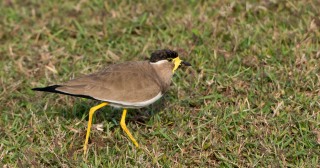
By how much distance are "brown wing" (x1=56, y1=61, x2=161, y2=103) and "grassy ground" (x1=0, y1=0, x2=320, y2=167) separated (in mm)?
428

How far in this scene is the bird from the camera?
5242mm

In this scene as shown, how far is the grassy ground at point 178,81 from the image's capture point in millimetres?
5234

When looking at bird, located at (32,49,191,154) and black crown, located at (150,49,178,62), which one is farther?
black crown, located at (150,49,178,62)

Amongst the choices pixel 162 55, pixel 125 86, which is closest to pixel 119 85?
pixel 125 86

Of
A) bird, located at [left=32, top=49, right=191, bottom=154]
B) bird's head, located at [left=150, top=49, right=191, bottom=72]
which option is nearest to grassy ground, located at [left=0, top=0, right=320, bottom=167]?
bird, located at [left=32, top=49, right=191, bottom=154]

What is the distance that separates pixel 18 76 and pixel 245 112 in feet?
8.52

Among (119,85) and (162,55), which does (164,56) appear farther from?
(119,85)

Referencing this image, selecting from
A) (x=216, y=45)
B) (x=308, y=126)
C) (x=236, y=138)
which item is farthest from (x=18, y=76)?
(x=308, y=126)

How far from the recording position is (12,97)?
630 centimetres

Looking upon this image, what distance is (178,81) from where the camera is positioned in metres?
6.42

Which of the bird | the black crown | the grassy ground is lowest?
the grassy ground

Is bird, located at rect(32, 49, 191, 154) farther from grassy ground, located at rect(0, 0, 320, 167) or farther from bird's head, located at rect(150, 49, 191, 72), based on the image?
grassy ground, located at rect(0, 0, 320, 167)

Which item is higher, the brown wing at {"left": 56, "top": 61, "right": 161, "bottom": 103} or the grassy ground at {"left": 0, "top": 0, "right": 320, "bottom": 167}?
the brown wing at {"left": 56, "top": 61, "right": 161, "bottom": 103}

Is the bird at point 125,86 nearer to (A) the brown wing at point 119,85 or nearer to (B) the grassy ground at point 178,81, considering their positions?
(A) the brown wing at point 119,85
